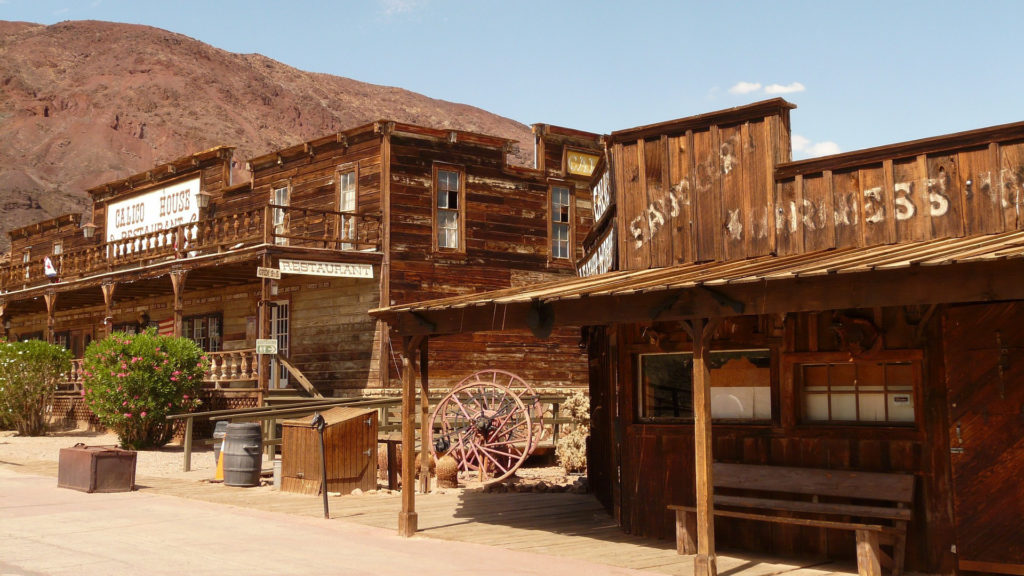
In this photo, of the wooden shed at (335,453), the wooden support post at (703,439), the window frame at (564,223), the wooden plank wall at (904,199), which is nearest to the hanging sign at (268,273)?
the wooden shed at (335,453)

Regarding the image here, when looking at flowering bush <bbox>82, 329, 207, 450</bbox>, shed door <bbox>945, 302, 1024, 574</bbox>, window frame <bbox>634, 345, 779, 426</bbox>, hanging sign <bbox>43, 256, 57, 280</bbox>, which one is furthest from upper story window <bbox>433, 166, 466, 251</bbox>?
shed door <bbox>945, 302, 1024, 574</bbox>

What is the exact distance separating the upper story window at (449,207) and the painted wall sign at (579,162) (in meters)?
3.16

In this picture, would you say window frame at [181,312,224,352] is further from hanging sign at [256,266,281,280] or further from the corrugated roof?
the corrugated roof

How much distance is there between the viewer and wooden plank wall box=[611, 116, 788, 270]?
34.1ft

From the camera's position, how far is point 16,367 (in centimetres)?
2356

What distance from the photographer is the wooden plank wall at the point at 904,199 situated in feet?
29.2

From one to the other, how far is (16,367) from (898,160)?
817 inches

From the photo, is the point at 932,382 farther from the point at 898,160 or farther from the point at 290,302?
the point at 290,302

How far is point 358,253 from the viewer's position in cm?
2188

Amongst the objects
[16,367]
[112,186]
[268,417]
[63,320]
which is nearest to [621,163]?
[268,417]

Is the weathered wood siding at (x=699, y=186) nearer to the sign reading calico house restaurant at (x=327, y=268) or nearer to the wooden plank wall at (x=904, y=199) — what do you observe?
the wooden plank wall at (x=904, y=199)

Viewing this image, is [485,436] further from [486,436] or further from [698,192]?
[698,192]

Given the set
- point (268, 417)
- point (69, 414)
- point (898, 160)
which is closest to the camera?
point (898, 160)

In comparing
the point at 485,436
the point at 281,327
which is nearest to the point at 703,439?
the point at 485,436
